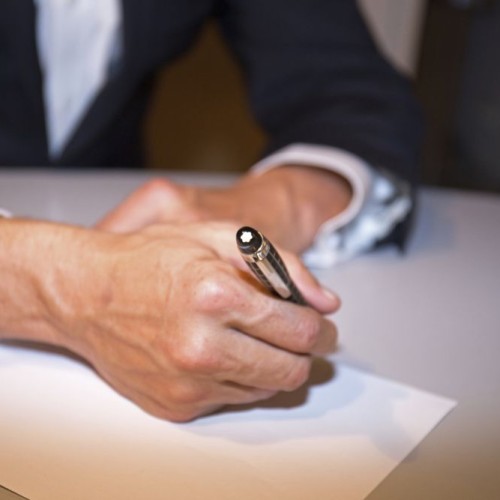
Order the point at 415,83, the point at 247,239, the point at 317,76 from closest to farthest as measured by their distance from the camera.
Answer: the point at 247,239 → the point at 317,76 → the point at 415,83

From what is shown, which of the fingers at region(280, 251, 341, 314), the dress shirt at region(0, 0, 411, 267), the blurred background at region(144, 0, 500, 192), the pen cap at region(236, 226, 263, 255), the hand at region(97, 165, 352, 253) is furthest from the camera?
the blurred background at region(144, 0, 500, 192)

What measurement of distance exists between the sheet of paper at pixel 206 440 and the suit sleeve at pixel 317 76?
38cm

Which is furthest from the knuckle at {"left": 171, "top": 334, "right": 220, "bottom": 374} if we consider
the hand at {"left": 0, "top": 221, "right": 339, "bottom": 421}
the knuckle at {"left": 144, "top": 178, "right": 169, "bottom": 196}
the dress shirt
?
the dress shirt

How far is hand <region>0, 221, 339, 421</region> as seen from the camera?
49 centimetres

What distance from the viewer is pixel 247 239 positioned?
430mm

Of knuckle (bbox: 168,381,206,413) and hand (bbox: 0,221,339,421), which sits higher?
hand (bbox: 0,221,339,421)

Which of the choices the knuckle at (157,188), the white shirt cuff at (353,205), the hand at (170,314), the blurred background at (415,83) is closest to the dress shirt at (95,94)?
the white shirt cuff at (353,205)

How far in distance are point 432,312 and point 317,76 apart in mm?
424

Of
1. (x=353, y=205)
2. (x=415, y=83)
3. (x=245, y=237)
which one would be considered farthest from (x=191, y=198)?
(x=415, y=83)

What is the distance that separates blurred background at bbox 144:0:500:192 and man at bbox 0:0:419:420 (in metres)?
0.78

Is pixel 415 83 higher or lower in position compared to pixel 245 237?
lower

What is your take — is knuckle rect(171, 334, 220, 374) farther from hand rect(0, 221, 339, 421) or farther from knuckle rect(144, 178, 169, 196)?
knuckle rect(144, 178, 169, 196)

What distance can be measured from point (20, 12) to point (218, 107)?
44.3 inches

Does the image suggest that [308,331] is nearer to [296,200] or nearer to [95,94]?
[296,200]
